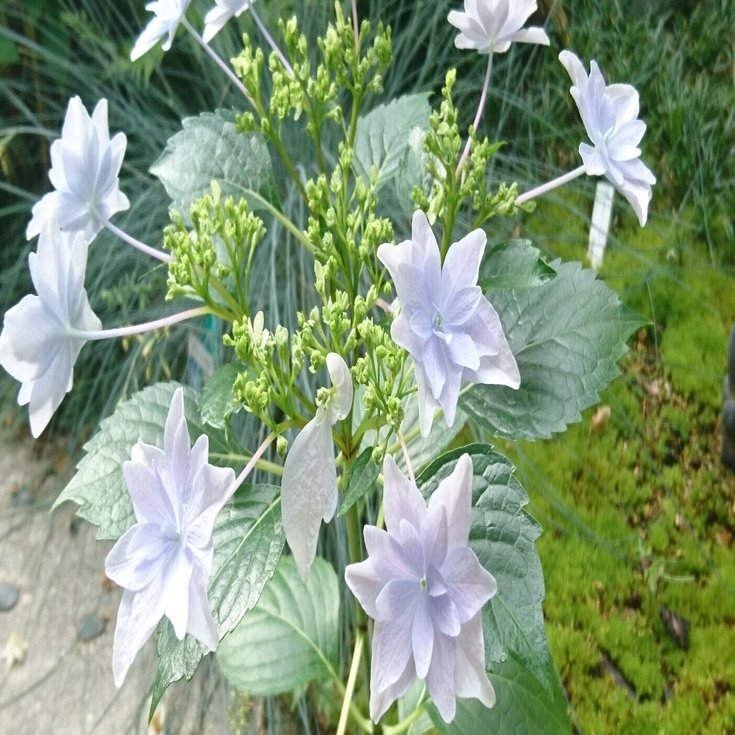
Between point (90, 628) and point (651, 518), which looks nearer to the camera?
point (651, 518)

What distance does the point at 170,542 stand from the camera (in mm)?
482

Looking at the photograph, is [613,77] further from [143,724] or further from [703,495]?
[143,724]

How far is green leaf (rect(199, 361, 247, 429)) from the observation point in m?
0.59

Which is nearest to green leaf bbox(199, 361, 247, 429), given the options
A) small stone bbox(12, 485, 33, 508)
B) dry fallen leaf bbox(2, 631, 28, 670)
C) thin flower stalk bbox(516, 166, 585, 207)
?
thin flower stalk bbox(516, 166, 585, 207)

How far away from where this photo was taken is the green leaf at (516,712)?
0.76 m

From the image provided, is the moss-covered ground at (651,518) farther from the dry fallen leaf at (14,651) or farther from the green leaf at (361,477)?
the dry fallen leaf at (14,651)

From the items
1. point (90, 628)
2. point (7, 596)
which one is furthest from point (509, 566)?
point (7, 596)

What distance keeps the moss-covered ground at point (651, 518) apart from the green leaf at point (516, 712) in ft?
1.25

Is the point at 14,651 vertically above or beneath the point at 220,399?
beneath

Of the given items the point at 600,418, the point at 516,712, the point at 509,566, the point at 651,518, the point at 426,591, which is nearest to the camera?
the point at 426,591

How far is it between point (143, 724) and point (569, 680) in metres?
0.77

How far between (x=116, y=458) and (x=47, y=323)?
17cm

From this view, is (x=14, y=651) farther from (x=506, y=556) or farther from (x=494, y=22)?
(x=494, y=22)

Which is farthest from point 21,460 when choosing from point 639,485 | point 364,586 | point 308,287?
point 364,586
